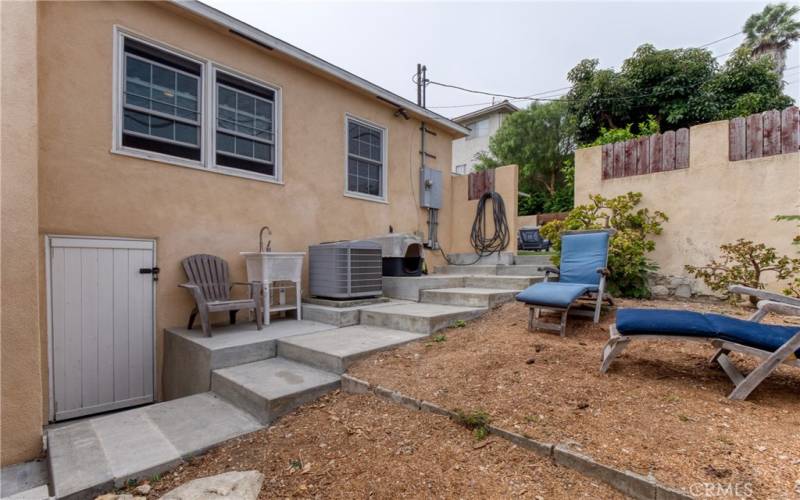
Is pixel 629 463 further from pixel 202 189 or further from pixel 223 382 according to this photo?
pixel 202 189

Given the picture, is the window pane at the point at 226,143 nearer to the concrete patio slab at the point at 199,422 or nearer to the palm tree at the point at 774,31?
the concrete patio slab at the point at 199,422

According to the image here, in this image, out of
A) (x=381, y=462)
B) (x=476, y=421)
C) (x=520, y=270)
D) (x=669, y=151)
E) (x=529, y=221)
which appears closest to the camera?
(x=381, y=462)

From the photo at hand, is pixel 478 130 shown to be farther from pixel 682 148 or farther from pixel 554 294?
pixel 554 294

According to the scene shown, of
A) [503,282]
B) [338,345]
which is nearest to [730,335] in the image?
[338,345]

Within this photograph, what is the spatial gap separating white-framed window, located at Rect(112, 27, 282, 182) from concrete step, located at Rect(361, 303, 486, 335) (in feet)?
8.65

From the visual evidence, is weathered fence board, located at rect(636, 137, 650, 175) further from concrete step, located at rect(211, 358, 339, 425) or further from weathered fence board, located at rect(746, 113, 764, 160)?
concrete step, located at rect(211, 358, 339, 425)

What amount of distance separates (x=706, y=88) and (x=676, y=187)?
10.2 meters

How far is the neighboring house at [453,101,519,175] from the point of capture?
2109 centimetres

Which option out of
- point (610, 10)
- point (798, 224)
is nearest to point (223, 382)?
point (798, 224)

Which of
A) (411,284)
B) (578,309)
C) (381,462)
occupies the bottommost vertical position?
(381,462)

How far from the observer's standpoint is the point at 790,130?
4.25 m

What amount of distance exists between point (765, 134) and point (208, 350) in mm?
6918

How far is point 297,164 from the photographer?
5.68 metres

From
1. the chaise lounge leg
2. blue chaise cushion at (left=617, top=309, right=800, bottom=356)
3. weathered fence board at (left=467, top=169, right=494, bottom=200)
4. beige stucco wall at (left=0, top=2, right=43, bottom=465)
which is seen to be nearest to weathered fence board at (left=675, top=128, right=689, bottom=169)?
blue chaise cushion at (left=617, top=309, right=800, bottom=356)
